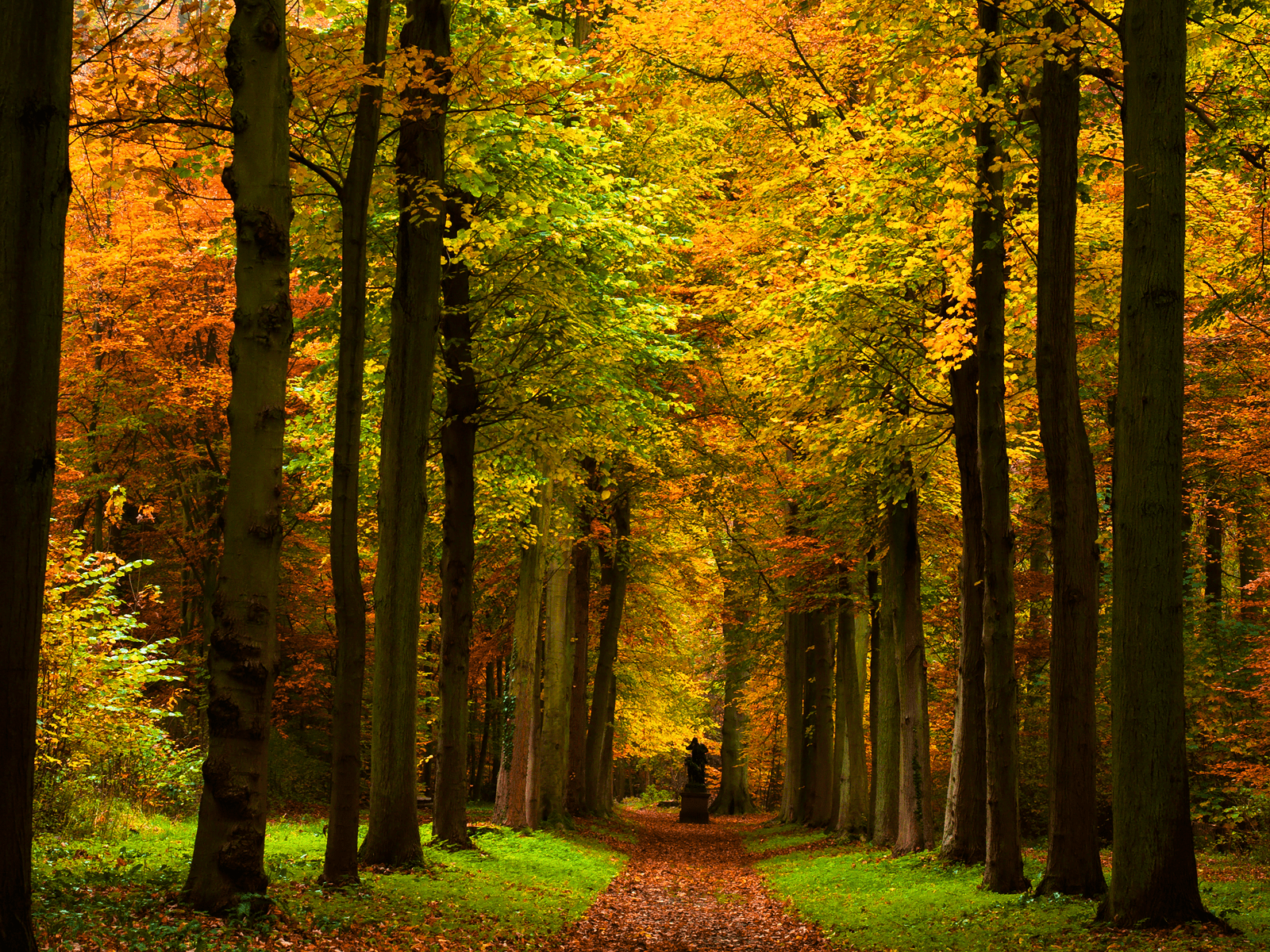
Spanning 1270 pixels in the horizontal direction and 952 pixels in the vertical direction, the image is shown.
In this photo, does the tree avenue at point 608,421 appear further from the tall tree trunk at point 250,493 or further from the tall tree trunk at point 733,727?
the tall tree trunk at point 733,727

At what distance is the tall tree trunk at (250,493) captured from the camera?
681 centimetres

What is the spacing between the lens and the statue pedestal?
34031mm

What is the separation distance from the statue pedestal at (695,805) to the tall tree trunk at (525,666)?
16.6 metres

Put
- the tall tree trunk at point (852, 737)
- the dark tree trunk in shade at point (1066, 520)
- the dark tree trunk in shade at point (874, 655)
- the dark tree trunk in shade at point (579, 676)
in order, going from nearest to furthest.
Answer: the dark tree trunk in shade at point (1066, 520)
the dark tree trunk in shade at point (874, 655)
the tall tree trunk at point (852, 737)
the dark tree trunk in shade at point (579, 676)

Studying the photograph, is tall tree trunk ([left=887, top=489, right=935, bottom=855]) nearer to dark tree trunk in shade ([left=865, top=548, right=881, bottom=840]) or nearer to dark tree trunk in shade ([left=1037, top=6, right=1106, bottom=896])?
dark tree trunk in shade ([left=865, top=548, right=881, bottom=840])

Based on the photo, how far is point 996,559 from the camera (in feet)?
38.1

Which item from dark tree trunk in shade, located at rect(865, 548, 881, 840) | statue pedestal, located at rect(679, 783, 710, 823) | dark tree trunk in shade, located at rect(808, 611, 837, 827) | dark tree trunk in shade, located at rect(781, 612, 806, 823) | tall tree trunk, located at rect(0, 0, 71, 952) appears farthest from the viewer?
statue pedestal, located at rect(679, 783, 710, 823)

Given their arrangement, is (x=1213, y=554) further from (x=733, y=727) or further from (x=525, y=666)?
(x=733, y=727)

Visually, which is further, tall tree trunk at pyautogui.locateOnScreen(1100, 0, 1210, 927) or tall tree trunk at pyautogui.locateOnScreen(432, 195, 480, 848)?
tall tree trunk at pyautogui.locateOnScreen(432, 195, 480, 848)

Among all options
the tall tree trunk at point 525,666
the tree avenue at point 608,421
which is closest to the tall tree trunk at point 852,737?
the tree avenue at point 608,421

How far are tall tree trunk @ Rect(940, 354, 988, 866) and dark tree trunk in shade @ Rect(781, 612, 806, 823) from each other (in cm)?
1199

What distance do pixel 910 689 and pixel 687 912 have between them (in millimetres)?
5406

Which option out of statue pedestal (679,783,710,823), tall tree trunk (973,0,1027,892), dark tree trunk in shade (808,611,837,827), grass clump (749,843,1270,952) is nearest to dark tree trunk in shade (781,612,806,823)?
dark tree trunk in shade (808,611,837,827)

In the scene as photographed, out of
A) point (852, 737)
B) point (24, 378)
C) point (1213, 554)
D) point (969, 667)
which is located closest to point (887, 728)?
point (852, 737)
